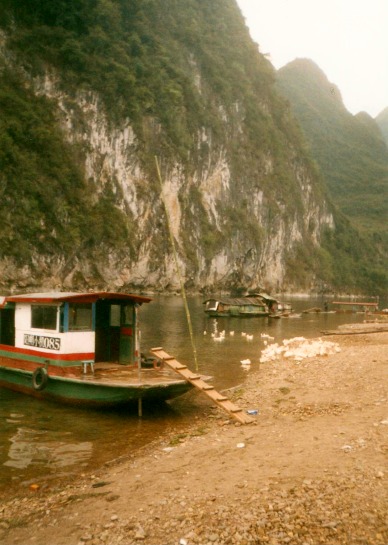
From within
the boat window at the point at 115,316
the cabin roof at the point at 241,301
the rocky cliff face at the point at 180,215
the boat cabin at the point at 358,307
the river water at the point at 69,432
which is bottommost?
the river water at the point at 69,432

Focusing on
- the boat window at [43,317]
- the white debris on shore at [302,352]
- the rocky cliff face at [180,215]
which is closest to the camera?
the boat window at [43,317]

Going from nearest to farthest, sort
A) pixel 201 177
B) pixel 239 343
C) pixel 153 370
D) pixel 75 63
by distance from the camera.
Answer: pixel 153 370 → pixel 239 343 → pixel 75 63 → pixel 201 177

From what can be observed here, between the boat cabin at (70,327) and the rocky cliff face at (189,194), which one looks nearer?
the boat cabin at (70,327)

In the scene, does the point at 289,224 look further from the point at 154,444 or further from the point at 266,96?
the point at 154,444

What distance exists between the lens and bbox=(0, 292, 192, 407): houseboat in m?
12.0

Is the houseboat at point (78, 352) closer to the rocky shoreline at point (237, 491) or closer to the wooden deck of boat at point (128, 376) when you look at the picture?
the wooden deck of boat at point (128, 376)

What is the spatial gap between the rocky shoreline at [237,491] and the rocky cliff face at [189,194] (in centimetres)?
5313

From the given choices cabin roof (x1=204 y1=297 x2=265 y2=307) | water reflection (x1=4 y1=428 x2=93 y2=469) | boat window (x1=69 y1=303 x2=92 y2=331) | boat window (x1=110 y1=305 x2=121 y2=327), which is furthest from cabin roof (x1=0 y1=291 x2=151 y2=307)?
cabin roof (x1=204 y1=297 x2=265 y2=307)

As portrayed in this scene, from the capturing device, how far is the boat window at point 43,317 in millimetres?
13133

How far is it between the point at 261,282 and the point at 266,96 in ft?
149

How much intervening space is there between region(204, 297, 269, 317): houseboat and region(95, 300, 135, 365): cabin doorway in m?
30.5

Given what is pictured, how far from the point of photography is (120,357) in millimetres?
14305

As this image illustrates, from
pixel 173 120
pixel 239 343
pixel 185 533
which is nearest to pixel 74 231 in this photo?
pixel 173 120

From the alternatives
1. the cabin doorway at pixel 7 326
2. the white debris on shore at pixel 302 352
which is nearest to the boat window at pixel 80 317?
the cabin doorway at pixel 7 326
